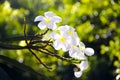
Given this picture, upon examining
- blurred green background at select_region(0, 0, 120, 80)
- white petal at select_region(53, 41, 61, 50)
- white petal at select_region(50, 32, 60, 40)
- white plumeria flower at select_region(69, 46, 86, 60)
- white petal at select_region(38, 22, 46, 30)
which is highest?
white petal at select_region(38, 22, 46, 30)

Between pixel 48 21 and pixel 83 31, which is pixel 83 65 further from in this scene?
pixel 83 31

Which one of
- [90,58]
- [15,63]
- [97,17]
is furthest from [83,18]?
[15,63]

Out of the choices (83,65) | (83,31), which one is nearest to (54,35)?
(83,65)

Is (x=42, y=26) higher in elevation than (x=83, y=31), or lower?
higher

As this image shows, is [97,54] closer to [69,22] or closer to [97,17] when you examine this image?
[97,17]

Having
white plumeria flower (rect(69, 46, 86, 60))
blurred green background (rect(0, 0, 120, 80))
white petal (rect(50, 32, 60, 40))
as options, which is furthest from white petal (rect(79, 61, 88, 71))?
blurred green background (rect(0, 0, 120, 80))

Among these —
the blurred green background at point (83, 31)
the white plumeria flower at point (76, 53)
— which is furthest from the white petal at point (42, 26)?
the blurred green background at point (83, 31)

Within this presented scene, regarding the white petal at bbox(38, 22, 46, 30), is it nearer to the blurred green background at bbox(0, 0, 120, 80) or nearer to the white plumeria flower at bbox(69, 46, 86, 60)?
the white plumeria flower at bbox(69, 46, 86, 60)

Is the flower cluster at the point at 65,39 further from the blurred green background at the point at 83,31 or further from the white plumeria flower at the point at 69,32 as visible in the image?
the blurred green background at the point at 83,31
